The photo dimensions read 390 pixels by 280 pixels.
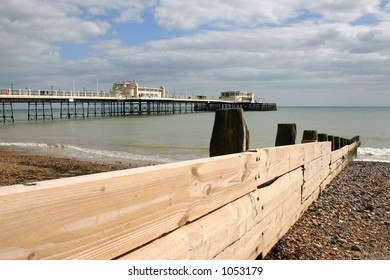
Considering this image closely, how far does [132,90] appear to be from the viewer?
306 ft

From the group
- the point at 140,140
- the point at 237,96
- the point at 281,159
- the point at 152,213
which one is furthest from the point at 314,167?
the point at 237,96

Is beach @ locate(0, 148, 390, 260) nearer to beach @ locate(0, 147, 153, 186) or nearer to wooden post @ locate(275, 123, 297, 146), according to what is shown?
wooden post @ locate(275, 123, 297, 146)

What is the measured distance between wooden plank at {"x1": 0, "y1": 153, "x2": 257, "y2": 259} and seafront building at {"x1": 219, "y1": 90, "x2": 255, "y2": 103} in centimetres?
12363

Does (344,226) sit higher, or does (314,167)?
(314,167)

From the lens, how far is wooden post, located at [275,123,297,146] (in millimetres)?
5125

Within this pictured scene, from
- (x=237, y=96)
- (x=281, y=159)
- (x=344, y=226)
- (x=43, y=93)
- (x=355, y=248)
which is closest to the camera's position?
(x=281, y=159)

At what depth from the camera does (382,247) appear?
13.4 ft

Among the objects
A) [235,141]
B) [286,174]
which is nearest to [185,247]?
[235,141]

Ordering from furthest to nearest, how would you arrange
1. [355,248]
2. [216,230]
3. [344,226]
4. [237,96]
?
[237,96] < [344,226] < [355,248] < [216,230]

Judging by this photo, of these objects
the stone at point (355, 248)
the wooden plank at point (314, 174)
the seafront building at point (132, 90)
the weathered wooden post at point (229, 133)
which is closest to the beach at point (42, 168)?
the wooden plank at point (314, 174)

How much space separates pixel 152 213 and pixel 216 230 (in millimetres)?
752

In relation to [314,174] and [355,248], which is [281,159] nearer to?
[355,248]

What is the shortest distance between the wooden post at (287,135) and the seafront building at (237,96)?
12034 centimetres

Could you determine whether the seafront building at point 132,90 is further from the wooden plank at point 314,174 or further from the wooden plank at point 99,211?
the wooden plank at point 99,211
